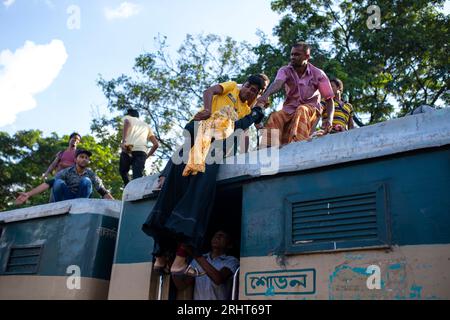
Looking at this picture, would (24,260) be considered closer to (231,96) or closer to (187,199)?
(187,199)

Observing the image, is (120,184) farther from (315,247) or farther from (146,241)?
(315,247)

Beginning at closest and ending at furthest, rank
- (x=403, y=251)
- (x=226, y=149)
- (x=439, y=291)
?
(x=439, y=291), (x=403, y=251), (x=226, y=149)

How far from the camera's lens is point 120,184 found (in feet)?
50.8

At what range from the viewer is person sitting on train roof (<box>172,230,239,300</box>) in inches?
170

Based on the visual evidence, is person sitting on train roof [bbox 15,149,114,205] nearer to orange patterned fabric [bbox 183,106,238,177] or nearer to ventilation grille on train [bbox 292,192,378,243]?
orange patterned fabric [bbox 183,106,238,177]

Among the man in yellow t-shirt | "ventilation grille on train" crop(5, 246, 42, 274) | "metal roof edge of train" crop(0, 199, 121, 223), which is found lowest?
"ventilation grille on train" crop(5, 246, 42, 274)

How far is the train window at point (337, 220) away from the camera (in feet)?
11.2

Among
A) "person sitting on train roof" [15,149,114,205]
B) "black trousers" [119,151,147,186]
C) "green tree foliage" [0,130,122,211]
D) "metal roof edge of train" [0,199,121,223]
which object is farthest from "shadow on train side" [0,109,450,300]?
"green tree foliage" [0,130,122,211]

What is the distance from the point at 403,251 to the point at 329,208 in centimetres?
62

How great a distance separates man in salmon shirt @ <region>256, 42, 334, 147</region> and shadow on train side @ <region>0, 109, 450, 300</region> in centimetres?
66

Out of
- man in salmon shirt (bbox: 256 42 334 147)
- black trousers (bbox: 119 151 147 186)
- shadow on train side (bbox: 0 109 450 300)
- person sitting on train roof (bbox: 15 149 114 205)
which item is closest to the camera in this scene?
shadow on train side (bbox: 0 109 450 300)

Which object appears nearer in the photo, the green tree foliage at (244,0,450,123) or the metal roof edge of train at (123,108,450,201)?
the metal roof edge of train at (123,108,450,201)

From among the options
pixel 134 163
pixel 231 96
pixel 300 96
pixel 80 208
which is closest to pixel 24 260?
pixel 80 208
